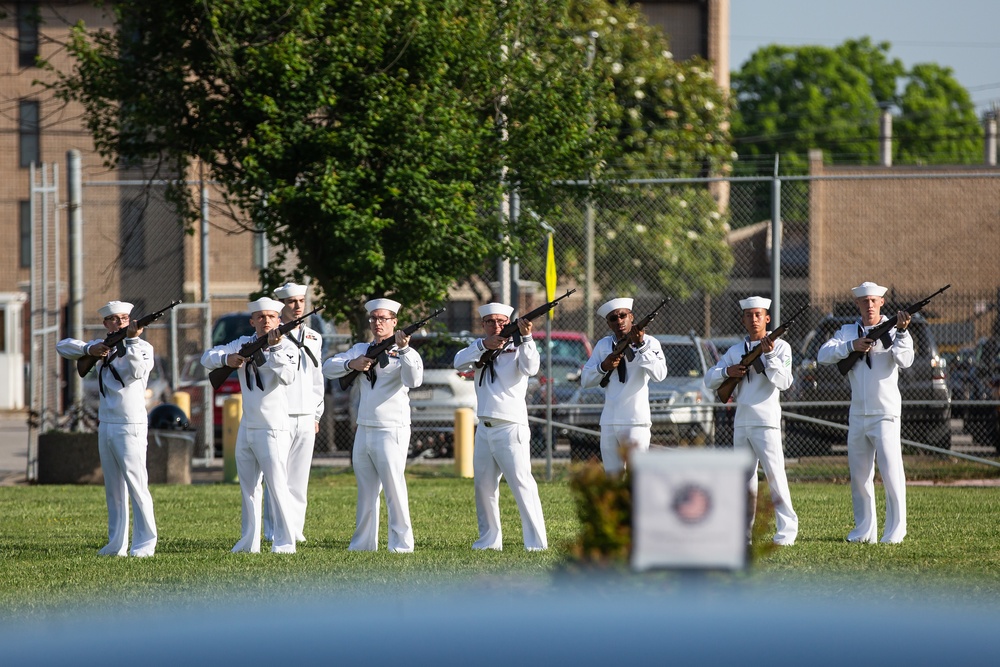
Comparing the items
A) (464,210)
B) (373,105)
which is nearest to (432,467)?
(464,210)

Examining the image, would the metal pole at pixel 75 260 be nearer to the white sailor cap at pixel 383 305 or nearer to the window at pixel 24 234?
the white sailor cap at pixel 383 305

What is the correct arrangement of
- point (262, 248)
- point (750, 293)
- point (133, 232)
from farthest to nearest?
point (262, 248) → point (133, 232) → point (750, 293)

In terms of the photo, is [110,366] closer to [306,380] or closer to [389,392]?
[306,380]

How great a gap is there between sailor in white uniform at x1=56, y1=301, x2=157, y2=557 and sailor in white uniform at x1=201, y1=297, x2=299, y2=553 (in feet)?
1.80

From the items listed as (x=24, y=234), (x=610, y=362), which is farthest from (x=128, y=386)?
(x=24, y=234)

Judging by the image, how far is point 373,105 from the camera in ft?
47.2

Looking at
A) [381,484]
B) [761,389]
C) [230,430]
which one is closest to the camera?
[381,484]

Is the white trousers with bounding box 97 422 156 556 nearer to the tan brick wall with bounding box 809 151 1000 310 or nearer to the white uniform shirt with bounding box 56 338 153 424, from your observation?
the white uniform shirt with bounding box 56 338 153 424

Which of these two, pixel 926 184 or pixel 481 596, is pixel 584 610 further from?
pixel 926 184

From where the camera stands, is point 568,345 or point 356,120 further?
point 568,345

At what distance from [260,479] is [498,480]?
6.13 ft

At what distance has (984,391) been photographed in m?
15.6

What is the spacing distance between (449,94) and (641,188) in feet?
9.46

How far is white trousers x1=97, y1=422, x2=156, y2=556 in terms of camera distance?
10.2 meters
